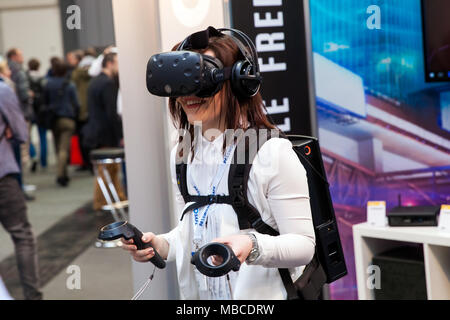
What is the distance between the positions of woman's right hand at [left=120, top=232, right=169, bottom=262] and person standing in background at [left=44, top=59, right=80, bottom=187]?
6.63m

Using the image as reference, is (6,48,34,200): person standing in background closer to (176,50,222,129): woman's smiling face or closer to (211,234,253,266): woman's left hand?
(176,50,222,129): woman's smiling face

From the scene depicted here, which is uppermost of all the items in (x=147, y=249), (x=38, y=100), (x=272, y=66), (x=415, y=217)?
(x=272, y=66)

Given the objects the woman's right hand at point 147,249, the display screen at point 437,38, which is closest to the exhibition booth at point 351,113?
the display screen at point 437,38

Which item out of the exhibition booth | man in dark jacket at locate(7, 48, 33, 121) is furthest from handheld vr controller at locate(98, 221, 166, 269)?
man in dark jacket at locate(7, 48, 33, 121)

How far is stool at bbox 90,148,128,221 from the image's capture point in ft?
19.9

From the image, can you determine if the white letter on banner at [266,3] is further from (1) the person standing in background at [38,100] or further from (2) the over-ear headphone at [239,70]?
(1) the person standing in background at [38,100]

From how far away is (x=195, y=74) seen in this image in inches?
55.2

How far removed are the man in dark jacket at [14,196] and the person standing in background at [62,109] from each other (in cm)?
403

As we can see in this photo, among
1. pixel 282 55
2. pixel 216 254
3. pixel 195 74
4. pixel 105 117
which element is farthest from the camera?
pixel 105 117

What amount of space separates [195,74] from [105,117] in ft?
18.4

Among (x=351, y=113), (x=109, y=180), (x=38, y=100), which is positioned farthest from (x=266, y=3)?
(x=38, y=100)

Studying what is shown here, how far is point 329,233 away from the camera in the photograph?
1864 mm

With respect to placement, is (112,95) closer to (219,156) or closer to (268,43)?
(268,43)

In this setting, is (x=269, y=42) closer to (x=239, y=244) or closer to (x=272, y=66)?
(x=272, y=66)
